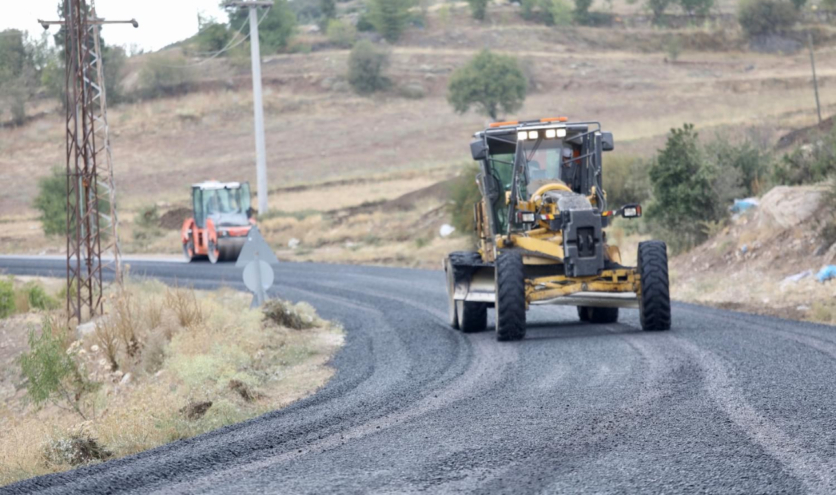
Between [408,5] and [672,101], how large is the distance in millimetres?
49199

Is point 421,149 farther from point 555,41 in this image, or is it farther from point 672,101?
point 555,41

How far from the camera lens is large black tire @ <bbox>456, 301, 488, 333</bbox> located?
16469 millimetres

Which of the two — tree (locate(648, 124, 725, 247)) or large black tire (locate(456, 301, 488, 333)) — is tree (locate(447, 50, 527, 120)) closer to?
tree (locate(648, 124, 725, 247))

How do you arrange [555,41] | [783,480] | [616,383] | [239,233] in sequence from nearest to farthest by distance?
[783,480] → [616,383] → [239,233] → [555,41]

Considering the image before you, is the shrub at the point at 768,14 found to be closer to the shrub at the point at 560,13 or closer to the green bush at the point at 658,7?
the green bush at the point at 658,7

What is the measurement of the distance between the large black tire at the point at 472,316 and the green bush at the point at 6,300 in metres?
14.7

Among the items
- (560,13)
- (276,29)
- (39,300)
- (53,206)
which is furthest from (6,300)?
(560,13)

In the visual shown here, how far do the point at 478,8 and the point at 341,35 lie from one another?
2084 cm

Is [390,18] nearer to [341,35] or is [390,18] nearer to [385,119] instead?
[341,35]

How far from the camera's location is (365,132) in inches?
3656

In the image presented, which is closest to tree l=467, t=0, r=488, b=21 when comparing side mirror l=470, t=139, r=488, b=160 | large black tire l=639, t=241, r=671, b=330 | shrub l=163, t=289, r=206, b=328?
shrub l=163, t=289, r=206, b=328

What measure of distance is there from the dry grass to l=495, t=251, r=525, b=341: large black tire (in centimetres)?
267

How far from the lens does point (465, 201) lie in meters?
37.6

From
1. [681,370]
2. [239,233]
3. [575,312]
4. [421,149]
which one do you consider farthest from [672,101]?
[681,370]
